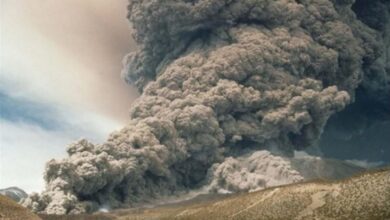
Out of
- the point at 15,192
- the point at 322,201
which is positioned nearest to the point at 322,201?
the point at 322,201

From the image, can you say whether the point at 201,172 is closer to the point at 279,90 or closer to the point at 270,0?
the point at 279,90

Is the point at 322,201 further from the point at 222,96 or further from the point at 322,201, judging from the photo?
the point at 222,96

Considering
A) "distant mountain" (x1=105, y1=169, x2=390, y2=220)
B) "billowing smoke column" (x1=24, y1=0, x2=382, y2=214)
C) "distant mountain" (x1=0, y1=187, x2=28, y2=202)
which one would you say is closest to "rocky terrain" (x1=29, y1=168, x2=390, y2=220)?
"distant mountain" (x1=105, y1=169, x2=390, y2=220)

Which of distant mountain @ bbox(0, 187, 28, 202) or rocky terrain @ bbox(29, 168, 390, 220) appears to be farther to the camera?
distant mountain @ bbox(0, 187, 28, 202)

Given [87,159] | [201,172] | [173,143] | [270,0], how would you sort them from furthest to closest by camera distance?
[270,0] < [201,172] < [173,143] < [87,159]

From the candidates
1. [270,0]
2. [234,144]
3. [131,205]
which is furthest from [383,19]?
[131,205]

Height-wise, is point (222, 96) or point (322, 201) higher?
point (222, 96)

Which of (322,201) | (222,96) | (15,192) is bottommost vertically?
(322,201)

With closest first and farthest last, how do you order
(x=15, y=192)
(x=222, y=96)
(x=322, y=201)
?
1. (x=322, y=201)
2. (x=222, y=96)
3. (x=15, y=192)

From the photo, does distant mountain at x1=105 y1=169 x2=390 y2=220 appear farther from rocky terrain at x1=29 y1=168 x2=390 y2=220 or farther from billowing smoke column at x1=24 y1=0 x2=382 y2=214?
billowing smoke column at x1=24 y1=0 x2=382 y2=214
